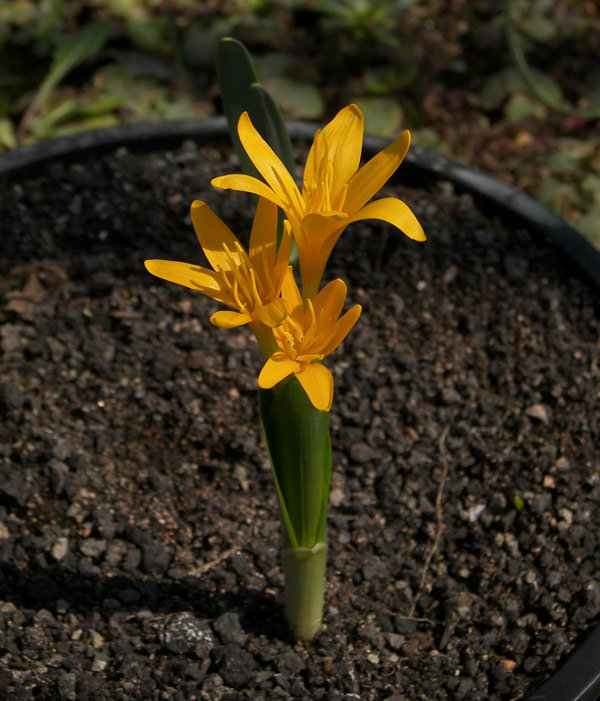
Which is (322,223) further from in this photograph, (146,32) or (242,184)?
(146,32)

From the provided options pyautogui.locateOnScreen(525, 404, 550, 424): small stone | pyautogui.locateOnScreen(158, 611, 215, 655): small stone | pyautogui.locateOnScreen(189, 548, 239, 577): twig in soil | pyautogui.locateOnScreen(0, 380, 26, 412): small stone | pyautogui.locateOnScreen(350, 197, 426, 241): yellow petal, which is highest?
pyautogui.locateOnScreen(350, 197, 426, 241): yellow petal

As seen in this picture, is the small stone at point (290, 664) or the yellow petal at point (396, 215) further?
the small stone at point (290, 664)

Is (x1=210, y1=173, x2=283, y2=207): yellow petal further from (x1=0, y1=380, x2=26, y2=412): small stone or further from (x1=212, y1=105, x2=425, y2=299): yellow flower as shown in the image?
(x1=0, y1=380, x2=26, y2=412): small stone

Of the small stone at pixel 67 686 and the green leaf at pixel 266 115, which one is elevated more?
the green leaf at pixel 266 115

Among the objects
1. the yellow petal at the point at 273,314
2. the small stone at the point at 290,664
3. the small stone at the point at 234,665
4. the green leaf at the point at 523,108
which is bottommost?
the small stone at the point at 234,665

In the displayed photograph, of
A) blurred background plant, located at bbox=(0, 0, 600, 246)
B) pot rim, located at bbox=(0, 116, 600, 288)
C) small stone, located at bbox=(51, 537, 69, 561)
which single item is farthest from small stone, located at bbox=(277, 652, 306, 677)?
blurred background plant, located at bbox=(0, 0, 600, 246)

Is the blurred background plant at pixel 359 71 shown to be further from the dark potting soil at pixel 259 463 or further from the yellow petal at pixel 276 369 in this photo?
the yellow petal at pixel 276 369

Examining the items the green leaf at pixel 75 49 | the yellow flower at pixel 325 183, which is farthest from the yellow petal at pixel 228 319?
the green leaf at pixel 75 49
